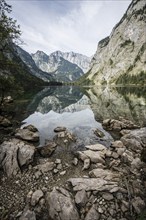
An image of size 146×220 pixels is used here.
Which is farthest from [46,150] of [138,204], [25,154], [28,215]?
[138,204]

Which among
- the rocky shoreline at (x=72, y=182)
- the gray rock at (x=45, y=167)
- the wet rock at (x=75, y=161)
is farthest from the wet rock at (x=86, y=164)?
the gray rock at (x=45, y=167)

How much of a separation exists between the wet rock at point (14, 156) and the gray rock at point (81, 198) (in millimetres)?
5294

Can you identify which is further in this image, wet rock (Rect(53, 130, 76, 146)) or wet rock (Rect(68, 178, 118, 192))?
wet rock (Rect(53, 130, 76, 146))

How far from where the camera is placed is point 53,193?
37.6 feet

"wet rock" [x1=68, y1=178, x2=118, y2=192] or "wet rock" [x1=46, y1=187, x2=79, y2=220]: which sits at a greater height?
"wet rock" [x1=68, y1=178, x2=118, y2=192]

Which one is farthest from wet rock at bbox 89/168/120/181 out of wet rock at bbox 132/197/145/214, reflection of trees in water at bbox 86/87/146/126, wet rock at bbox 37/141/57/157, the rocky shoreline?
reflection of trees in water at bbox 86/87/146/126

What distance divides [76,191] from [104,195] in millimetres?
1825

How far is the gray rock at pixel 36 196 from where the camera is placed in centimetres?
1114

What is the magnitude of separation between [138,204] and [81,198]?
3.36 meters

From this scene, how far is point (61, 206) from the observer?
10.6 meters

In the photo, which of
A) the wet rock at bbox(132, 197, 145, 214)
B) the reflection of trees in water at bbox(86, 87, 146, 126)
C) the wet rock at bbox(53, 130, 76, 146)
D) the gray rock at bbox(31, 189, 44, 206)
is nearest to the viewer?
the wet rock at bbox(132, 197, 145, 214)

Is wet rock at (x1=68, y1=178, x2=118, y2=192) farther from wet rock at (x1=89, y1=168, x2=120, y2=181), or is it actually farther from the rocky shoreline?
wet rock at (x1=89, y1=168, x2=120, y2=181)

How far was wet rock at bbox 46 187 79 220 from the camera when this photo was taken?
10.2 m

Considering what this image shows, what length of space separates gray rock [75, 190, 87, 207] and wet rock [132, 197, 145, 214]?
2880 mm
